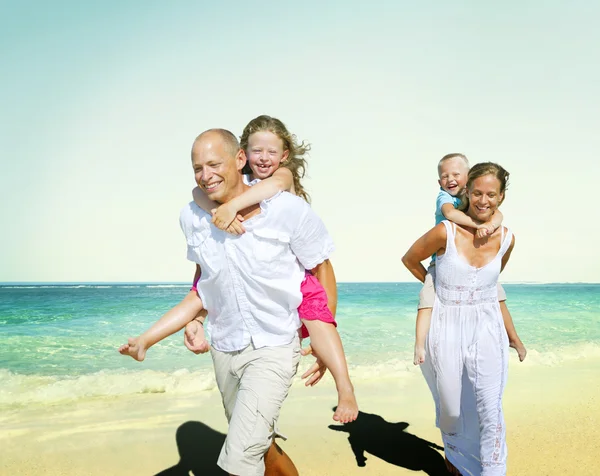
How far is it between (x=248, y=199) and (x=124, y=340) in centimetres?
1488

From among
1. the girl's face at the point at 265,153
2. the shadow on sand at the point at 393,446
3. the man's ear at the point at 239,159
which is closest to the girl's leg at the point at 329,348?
the man's ear at the point at 239,159

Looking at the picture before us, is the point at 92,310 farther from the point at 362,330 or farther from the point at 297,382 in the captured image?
the point at 297,382

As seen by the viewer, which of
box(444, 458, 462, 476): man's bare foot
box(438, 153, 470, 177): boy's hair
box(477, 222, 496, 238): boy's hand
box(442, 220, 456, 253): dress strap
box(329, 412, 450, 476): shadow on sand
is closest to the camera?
box(477, 222, 496, 238): boy's hand

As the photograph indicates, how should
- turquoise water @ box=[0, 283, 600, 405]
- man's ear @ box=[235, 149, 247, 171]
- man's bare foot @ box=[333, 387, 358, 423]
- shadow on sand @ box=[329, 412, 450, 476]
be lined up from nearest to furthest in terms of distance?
1. man's bare foot @ box=[333, 387, 358, 423]
2. man's ear @ box=[235, 149, 247, 171]
3. shadow on sand @ box=[329, 412, 450, 476]
4. turquoise water @ box=[0, 283, 600, 405]

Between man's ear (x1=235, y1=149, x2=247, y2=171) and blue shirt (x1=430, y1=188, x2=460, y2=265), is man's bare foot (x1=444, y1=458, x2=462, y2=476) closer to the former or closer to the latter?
blue shirt (x1=430, y1=188, x2=460, y2=265)

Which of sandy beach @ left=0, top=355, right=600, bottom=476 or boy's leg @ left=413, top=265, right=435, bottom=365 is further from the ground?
boy's leg @ left=413, top=265, right=435, bottom=365

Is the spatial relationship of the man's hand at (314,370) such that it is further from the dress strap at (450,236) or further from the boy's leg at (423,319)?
the dress strap at (450,236)

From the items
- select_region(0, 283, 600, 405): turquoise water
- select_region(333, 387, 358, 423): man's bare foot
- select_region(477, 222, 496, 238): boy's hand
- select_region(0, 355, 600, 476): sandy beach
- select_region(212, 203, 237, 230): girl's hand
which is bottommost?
select_region(0, 283, 600, 405): turquoise water

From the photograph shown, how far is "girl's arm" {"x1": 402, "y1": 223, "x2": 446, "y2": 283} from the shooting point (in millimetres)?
4410

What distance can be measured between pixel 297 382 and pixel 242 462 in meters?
5.99

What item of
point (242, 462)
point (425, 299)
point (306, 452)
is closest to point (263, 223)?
point (242, 462)

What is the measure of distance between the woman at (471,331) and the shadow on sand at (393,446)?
2.11ft

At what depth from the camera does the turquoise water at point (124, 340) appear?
999cm

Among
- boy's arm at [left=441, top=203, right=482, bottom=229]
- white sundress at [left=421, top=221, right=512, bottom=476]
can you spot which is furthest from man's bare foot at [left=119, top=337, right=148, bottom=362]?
boy's arm at [left=441, top=203, right=482, bottom=229]
